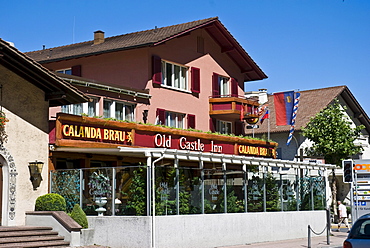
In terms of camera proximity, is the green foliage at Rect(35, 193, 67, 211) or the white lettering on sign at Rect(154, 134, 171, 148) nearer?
the green foliage at Rect(35, 193, 67, 211)

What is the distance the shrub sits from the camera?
2088 centimetres

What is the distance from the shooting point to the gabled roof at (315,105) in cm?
4653

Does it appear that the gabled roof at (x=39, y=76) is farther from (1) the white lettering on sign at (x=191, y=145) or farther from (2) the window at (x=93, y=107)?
(1) the white lettering on sign at (x=191, y=145)

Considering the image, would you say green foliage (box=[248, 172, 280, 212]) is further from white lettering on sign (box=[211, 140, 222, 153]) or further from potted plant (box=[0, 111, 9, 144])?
potted plant (box=[0, 111, 9, 144])

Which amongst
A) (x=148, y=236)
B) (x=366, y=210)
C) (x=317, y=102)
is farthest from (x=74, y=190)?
(x=317, y=102)

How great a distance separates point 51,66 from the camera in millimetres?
32750

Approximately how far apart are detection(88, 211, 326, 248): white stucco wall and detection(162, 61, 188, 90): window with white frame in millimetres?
9151

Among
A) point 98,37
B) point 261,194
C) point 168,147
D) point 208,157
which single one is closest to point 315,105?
point 98,37

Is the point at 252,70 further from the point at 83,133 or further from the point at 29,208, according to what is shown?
the point at 29,208

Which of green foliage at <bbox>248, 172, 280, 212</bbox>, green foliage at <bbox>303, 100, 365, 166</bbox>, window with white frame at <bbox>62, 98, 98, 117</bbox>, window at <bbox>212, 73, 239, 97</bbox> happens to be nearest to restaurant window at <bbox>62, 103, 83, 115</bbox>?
window with white frame at <bbox>62, 98, 98, 117</bbox>

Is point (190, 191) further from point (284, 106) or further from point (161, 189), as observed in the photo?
point (284, 106)

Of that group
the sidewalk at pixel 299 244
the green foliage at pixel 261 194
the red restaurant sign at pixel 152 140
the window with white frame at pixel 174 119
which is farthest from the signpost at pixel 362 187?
the window with white frame at pixel 174 119

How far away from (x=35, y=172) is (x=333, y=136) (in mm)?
22412

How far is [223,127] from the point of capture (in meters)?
35.6
